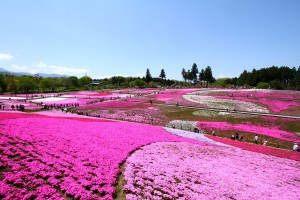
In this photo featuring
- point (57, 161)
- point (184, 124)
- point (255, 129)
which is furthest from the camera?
point (184, 124)

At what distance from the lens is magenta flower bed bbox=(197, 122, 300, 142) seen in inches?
1375

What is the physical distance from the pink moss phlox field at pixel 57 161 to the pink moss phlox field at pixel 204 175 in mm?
1498

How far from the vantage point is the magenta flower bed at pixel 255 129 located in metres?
34.9

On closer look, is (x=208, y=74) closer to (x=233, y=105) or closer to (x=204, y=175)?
(x=233, y=105)

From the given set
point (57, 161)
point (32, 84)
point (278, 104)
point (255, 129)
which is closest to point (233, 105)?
point (278, 104)

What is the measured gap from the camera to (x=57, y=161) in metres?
14.1

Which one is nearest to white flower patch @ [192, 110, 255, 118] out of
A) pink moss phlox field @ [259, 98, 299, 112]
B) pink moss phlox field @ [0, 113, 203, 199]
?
pink moss phlox field @ [259, 98, 299, 112]

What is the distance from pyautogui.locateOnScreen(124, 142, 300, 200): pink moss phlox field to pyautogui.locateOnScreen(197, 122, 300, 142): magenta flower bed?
45.9 ft

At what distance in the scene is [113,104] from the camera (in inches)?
2469

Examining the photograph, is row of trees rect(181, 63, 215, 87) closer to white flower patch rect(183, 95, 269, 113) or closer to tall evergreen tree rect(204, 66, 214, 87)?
tall evergreen tree rect(204, 66, 214, 87)

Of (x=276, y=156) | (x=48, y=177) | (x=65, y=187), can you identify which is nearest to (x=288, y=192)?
(x=276, y=156)

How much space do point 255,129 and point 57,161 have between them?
36.1 metres

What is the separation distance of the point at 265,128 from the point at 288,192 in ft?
91.9

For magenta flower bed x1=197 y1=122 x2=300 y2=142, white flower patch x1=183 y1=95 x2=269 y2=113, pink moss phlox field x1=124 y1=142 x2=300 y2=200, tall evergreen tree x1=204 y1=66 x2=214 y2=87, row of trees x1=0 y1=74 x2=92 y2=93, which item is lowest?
magenta flower bed x1=197 y1=122 x2=300 y2=142
